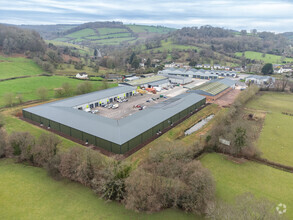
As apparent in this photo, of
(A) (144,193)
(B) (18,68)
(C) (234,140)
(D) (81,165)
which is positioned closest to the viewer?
(A) (144,193)

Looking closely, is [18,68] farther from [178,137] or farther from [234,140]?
[234,140]

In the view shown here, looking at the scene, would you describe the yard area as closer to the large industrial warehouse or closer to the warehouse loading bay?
the large industrial warehouse

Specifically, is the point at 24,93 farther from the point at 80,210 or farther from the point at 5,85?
the point at 80,210

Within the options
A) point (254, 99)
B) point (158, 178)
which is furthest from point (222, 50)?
point (158, 178)

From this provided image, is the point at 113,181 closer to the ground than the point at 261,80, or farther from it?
closer to the ground

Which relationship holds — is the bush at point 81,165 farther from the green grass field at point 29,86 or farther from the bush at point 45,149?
the green grass field at point 29,86

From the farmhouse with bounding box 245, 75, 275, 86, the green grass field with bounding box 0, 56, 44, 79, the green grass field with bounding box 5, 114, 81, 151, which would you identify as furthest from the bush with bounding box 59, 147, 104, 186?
the farmhouse with bounding box 245, 75, 275, 86

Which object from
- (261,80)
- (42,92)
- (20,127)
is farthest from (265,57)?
(20,127)
